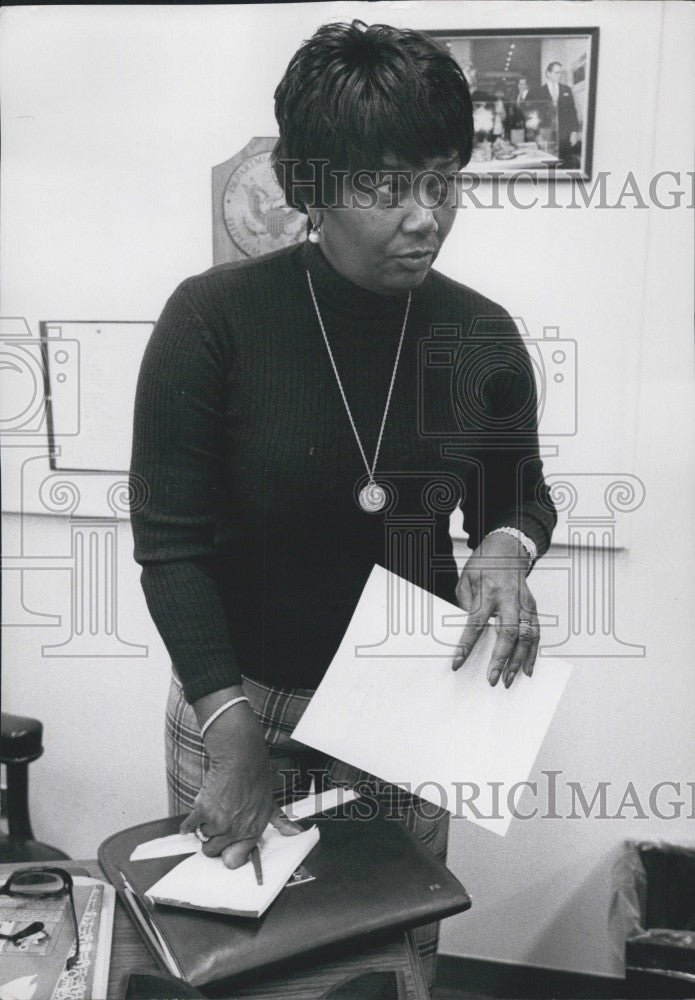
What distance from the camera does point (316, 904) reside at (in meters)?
0.62

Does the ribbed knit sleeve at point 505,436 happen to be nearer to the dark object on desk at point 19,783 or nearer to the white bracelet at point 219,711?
the white bracelet at point 219,711

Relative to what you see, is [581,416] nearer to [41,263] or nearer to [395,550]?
[395,550]

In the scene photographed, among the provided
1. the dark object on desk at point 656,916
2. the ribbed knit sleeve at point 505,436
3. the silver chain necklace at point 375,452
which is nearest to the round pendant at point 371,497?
the silver chain necklace at point 375,452

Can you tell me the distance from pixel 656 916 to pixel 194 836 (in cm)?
88

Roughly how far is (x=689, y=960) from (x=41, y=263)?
1264 mm

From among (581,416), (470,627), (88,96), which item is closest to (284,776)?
(470,627)

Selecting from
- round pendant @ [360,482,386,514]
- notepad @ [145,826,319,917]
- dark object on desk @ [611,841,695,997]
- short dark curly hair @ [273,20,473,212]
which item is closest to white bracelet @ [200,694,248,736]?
notepad @ [145,826,319,917]

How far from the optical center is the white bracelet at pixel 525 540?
797 millimetres

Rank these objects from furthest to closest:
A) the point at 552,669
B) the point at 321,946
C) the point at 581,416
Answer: the point at 581,416 < the point at 552,669 < the point at 321,946

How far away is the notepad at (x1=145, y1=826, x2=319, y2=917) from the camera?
600 millimetres

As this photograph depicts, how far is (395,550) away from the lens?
2.59ft

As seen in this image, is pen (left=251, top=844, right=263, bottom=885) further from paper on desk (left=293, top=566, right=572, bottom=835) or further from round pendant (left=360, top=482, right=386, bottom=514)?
round pendant (left=360, top=482, right=386, bottom=514)

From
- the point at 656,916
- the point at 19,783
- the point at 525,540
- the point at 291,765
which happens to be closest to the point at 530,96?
the point at 525,540

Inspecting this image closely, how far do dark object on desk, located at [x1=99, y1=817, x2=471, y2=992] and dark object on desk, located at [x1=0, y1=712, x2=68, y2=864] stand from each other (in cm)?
26
